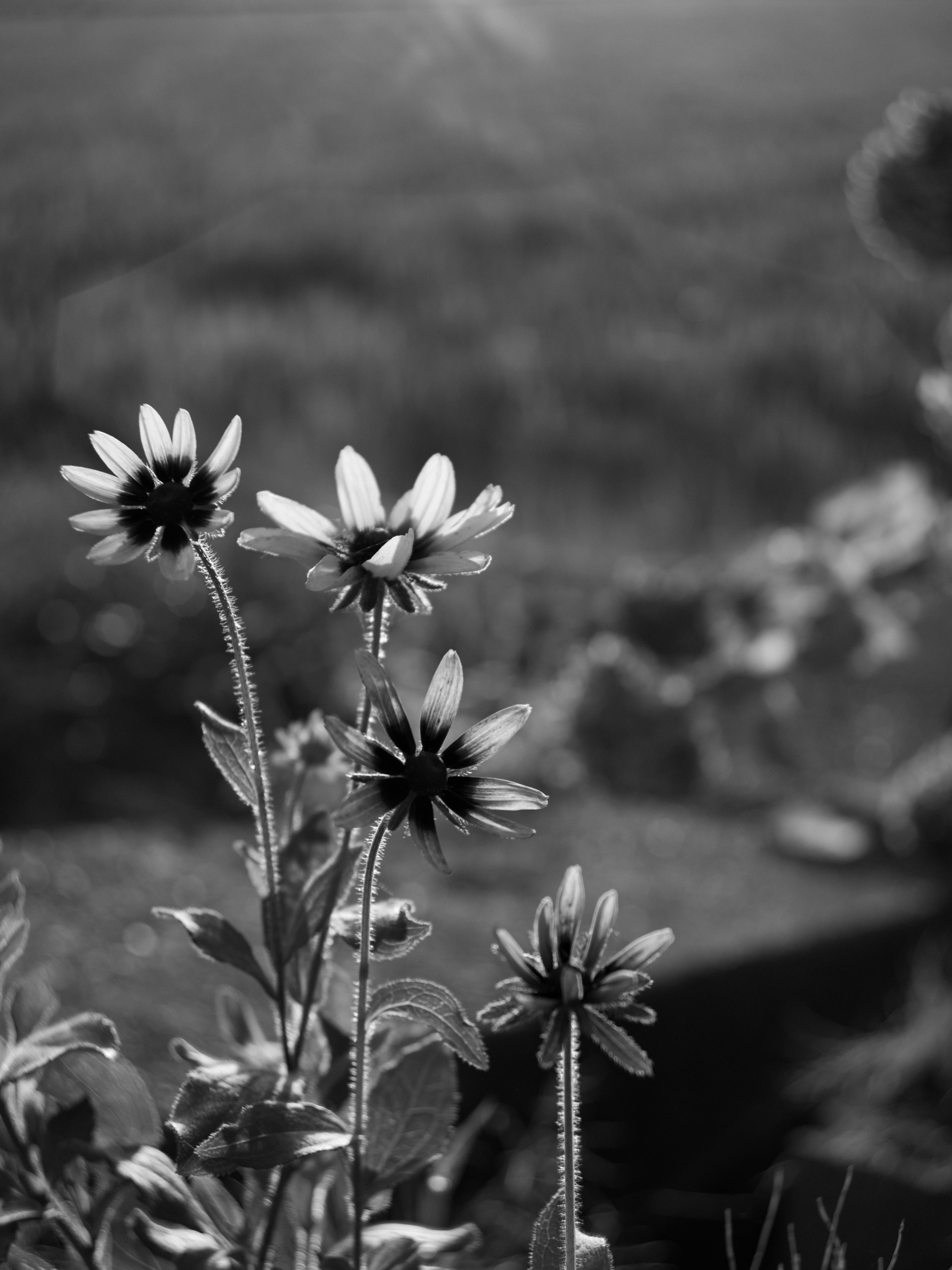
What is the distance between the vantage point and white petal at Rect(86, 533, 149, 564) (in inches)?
8.8

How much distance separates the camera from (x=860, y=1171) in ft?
1.48

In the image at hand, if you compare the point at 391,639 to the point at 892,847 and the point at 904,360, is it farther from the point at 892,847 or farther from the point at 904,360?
the point at 904,360

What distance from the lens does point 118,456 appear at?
228 millimetres

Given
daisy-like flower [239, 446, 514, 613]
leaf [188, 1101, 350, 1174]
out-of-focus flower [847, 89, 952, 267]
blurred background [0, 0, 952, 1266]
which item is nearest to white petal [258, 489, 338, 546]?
daisy-like flower [239, 446, 514, 613]

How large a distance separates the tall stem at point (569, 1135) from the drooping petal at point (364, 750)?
0.17 feet

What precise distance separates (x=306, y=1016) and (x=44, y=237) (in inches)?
38.5

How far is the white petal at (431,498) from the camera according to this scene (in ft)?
0.78

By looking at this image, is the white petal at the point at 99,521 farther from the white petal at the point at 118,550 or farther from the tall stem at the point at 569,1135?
the tall stem at the point at 569,1135

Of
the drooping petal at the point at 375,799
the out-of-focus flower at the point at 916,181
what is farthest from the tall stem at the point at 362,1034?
the out-of-focus flower at the point at 916,181

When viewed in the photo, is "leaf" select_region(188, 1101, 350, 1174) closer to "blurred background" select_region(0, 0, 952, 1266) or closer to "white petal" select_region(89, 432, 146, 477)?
"white petal" select_region(89, 432, 146, 477)

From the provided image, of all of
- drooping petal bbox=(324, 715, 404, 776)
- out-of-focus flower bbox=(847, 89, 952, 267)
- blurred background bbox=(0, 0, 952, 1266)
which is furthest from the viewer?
out-of-focus flower bbox=(847, 89, 952, 267)

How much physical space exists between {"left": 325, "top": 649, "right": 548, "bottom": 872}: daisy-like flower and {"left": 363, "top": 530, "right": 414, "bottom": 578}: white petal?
0.05 feet

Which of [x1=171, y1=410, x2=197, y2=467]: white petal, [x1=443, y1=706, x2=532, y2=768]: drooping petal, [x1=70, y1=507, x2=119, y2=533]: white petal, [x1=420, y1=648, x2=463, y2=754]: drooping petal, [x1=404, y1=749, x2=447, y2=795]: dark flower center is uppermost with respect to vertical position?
[x1=171, y1=410, x2=197, y2=467]: white petal

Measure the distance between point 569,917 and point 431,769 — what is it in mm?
41
